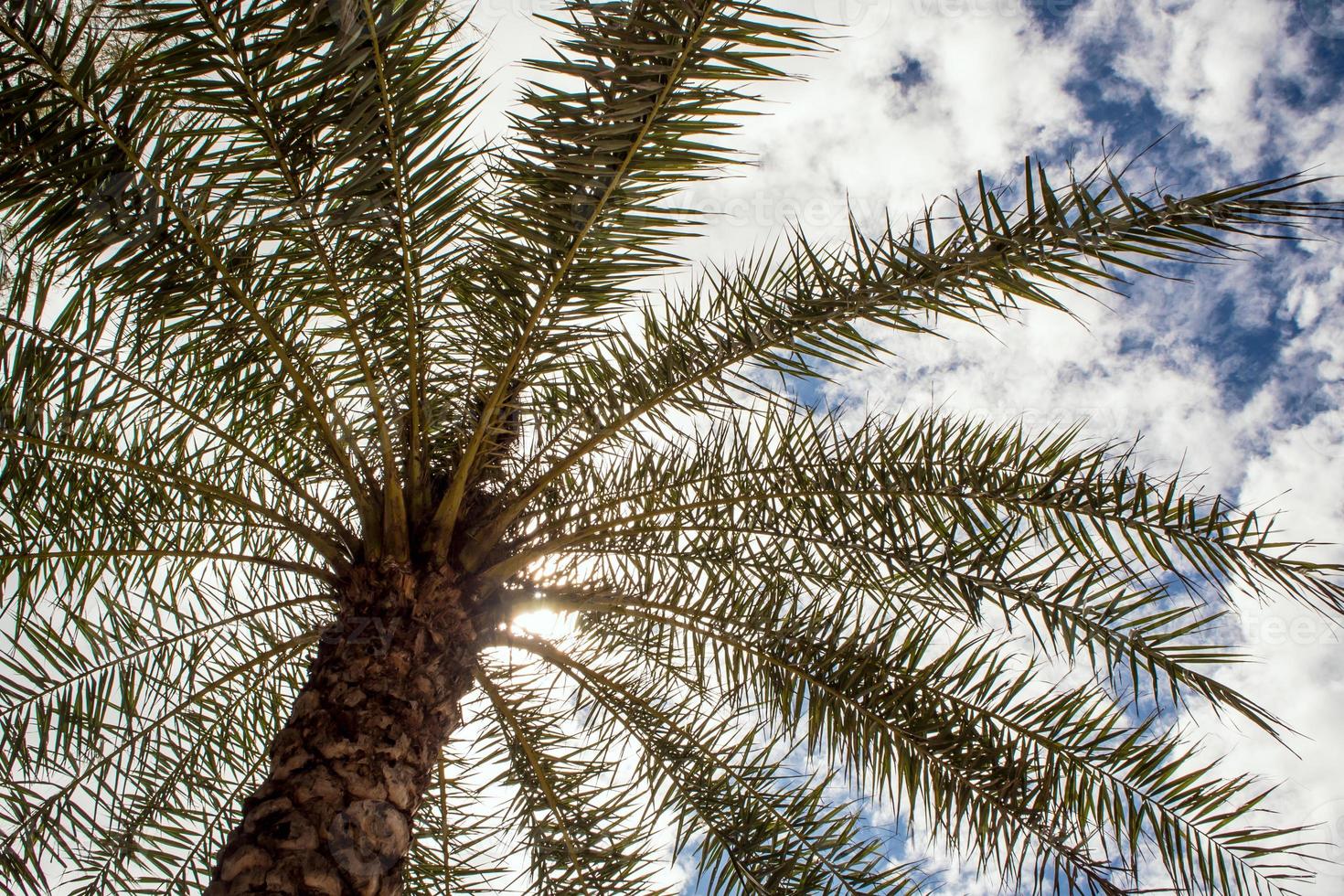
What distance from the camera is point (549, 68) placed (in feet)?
9.20

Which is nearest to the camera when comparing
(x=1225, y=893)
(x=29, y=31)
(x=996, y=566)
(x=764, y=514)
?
(x=29, y=31)

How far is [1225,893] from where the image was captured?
119 inches

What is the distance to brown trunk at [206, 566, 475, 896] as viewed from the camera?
108 inches

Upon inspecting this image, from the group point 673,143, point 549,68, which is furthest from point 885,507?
point 549,68

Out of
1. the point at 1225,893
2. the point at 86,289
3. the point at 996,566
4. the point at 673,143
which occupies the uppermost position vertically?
the point at 673,143

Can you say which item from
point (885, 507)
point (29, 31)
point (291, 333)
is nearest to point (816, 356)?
point (885, 507)

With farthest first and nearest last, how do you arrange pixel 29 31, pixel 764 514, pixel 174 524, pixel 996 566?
pixel 174 524 → pixel 764 514 → pixel 996 566 → pixel 29 31

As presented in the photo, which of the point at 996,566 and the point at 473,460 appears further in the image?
the point at 473,460

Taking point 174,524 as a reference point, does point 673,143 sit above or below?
above

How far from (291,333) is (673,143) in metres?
1.88

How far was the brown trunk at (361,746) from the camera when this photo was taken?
8.96 ft

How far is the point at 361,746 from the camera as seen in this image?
10.2 feet

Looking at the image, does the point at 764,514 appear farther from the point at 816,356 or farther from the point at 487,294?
the point at 487,294

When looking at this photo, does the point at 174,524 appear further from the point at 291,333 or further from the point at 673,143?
the point at 673,143
